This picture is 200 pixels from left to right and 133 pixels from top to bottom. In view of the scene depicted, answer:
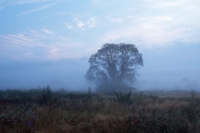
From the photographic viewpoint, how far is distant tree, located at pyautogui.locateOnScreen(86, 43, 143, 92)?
175 feet

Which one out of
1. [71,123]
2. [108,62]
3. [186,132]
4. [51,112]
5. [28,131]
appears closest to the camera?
[186,132]

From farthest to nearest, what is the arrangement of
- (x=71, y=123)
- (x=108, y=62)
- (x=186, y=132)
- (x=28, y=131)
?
(x=108, y=62) → (x=71, y=123) → (x=28, y=131) → (x=186, y=132)

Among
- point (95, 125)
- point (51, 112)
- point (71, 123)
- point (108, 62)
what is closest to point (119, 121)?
point (95, 125)

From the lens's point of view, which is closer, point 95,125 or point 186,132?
point 186,132

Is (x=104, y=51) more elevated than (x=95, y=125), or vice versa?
(x=104, y=51)

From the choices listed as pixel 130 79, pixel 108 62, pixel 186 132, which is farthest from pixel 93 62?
pixel 186 132

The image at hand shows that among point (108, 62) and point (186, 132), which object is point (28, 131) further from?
point (108, 62)

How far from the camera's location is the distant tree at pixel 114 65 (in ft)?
175

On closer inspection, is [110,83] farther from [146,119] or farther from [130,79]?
[146,119]

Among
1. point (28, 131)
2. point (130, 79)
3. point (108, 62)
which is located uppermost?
point (108, 62)

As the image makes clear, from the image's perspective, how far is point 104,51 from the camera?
53719 millimetres

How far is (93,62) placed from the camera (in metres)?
54.4

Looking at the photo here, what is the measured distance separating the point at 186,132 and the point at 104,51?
44264 millimetres

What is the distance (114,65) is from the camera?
53688mm
